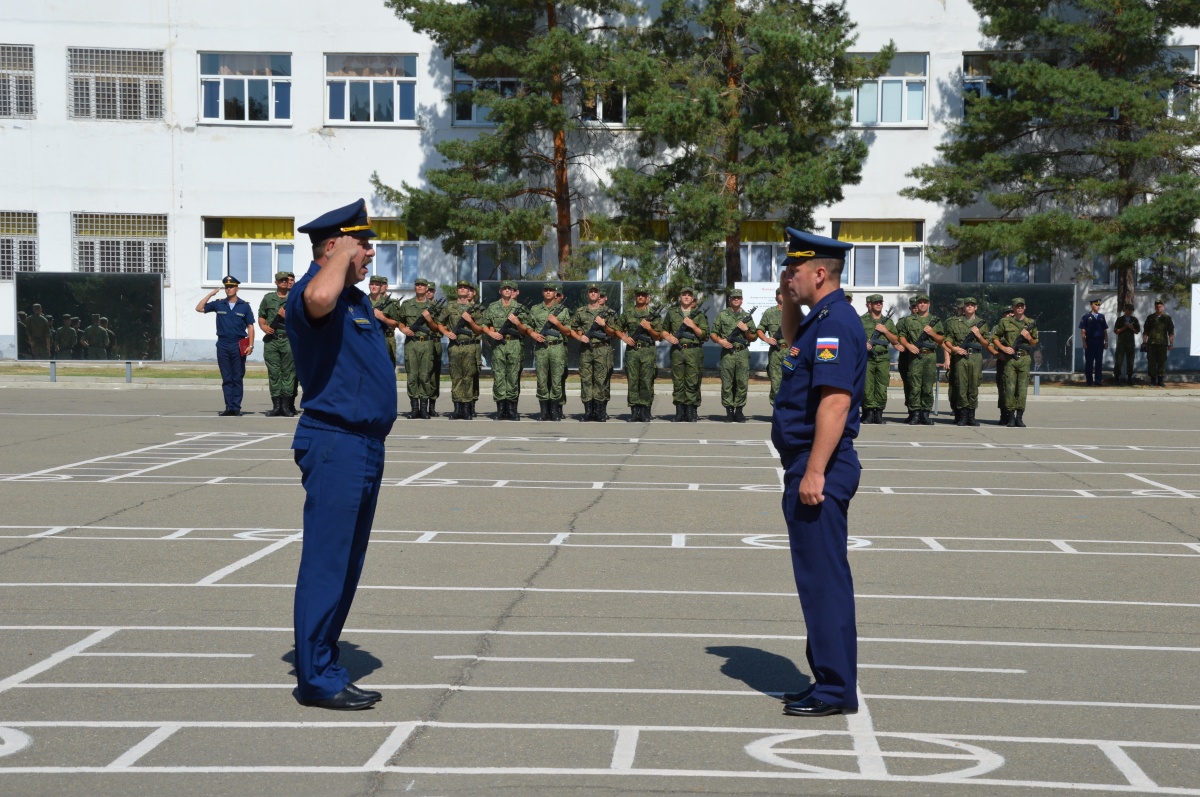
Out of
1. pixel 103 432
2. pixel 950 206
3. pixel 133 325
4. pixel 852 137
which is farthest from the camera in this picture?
pixel 950 206

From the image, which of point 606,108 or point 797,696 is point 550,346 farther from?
point 797,696

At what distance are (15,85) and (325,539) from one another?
3480cm

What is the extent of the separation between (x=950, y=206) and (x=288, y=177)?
1618 centimetres

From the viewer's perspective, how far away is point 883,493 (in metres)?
14.2

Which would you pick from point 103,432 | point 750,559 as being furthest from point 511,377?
point 750,559

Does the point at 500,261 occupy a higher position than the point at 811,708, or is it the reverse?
the point at 500,261

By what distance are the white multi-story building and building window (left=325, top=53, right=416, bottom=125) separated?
0.14ft

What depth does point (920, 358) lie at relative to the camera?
2319 cm

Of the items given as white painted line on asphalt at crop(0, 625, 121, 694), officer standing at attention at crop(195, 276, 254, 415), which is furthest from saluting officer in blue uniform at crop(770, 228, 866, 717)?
officer standing at attention at crop(195, 276, 254, 415)

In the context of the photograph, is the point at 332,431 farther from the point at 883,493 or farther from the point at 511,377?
the point at 511,377

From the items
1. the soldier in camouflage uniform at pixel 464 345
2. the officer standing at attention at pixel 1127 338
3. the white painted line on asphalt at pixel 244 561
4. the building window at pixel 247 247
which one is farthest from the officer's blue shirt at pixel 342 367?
the building window at pixel 247 247

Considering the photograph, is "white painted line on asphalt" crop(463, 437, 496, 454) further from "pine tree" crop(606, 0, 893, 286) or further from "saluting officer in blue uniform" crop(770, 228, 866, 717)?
"pine tree" crop(606, 0, 893, 286)

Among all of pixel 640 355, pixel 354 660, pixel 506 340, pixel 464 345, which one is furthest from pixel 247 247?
pixel 354 660

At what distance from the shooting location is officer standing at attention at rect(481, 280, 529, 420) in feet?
74.8
